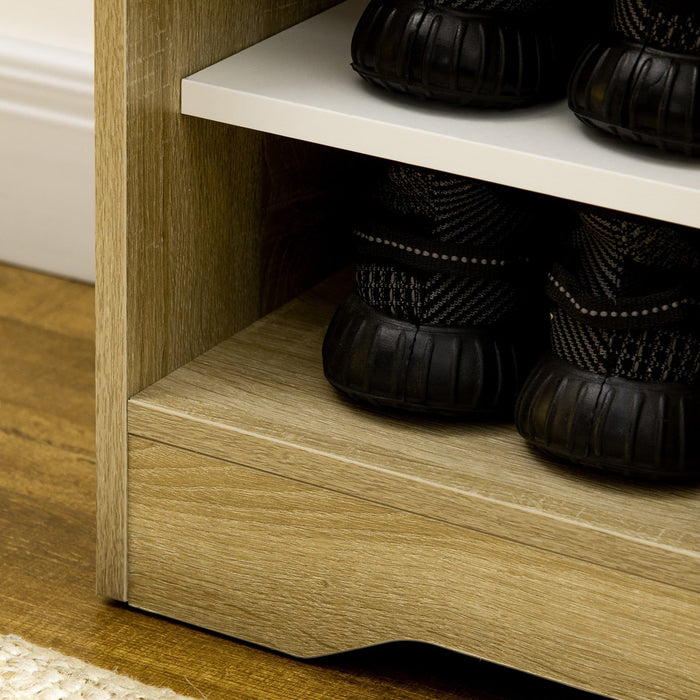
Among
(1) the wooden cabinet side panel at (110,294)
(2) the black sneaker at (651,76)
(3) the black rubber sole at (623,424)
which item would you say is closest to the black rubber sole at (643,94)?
(2) the black sneaker at (651,76)

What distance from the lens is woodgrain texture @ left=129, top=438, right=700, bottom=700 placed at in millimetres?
614

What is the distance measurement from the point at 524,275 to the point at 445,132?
12 cm

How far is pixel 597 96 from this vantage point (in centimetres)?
60

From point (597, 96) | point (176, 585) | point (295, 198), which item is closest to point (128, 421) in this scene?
point (176, 585)

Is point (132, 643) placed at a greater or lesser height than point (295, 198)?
lesser

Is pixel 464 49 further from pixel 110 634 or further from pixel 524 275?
pixel 110 634

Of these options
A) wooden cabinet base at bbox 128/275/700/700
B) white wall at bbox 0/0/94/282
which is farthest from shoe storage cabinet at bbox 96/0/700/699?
white wall at bbox 0/0/94/282

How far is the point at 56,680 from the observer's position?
658mm

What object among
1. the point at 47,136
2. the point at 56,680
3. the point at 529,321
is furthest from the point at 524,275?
the point at 47,136

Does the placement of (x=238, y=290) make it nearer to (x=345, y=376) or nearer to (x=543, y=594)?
(x=345, y=376)

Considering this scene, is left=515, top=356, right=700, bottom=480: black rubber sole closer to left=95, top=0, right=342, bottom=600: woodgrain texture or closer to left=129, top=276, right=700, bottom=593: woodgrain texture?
left=129, top=276, right=700, bottom=593: woodgrain texture

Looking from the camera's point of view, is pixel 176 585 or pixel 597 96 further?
pixel 176 585

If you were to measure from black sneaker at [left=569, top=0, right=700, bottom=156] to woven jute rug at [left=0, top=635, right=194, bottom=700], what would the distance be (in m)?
0.39

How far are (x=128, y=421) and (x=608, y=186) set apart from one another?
303 mm
